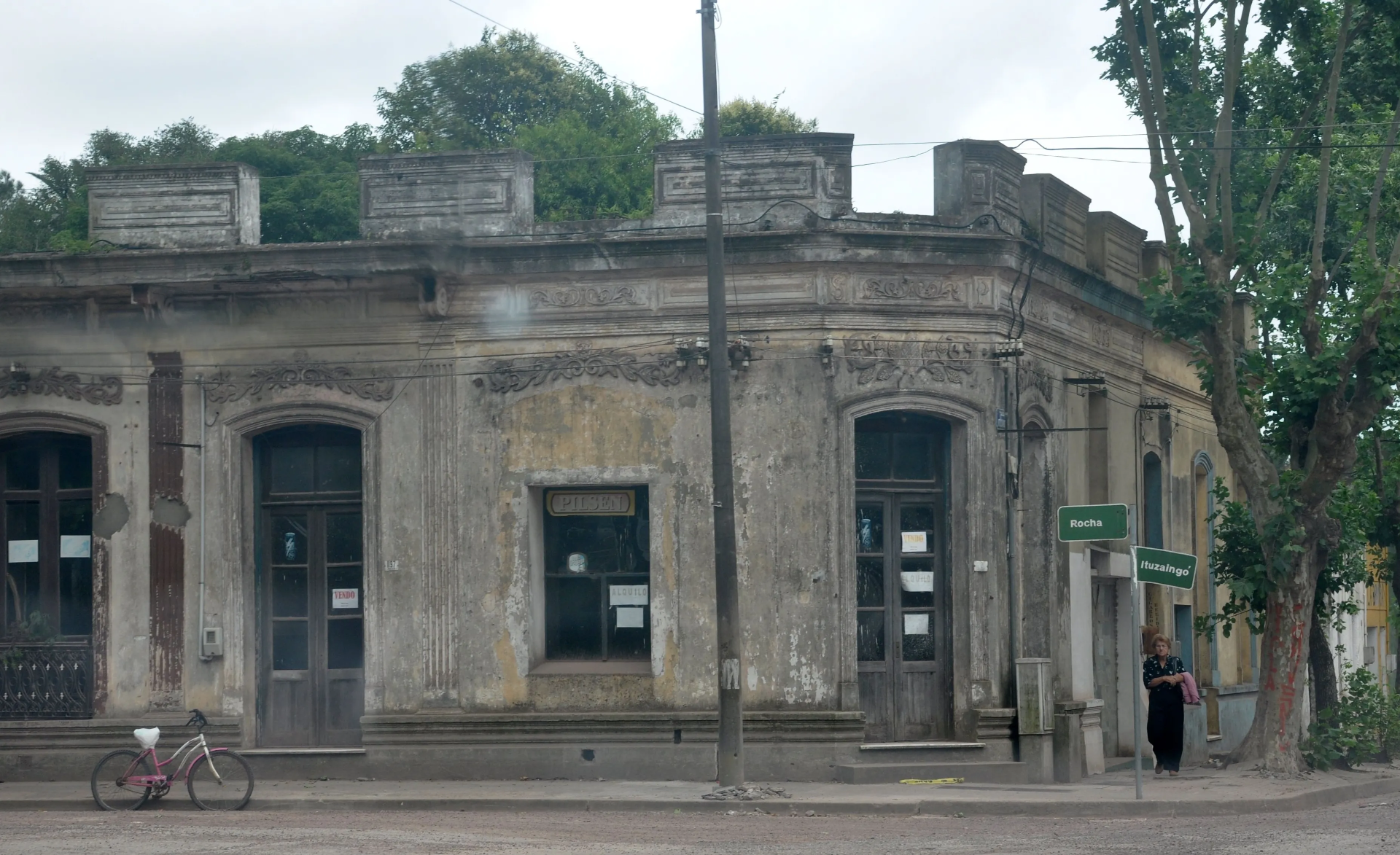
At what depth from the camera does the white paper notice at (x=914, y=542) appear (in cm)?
1731

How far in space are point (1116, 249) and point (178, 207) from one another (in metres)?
10.9

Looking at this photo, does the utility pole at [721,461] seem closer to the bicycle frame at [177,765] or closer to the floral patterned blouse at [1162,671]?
the bicycle frame at [177,765]

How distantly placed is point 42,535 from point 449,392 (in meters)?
4.70

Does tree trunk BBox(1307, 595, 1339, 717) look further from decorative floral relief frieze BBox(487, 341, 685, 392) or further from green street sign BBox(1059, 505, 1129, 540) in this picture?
decorative floral relief frieze BBox(487, 341, 685, 392)

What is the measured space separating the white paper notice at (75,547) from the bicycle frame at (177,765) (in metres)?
3.61

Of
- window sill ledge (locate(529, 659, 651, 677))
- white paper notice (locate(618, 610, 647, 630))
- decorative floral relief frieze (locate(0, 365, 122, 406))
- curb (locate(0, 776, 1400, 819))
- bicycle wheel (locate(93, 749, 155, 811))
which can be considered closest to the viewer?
curb (locate(0, 776, 1400, 819))

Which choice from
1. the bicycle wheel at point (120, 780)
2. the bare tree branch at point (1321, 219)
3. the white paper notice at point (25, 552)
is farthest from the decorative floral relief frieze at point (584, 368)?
the bare tree branch at point (1321, 219)

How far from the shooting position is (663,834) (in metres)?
12.7

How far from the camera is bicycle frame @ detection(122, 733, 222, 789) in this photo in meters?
14.8

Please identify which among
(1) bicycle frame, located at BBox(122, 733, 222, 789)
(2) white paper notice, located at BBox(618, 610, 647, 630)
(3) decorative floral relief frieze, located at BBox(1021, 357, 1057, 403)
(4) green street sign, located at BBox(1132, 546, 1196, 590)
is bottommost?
(1) bicycle frame, located at BBox(122, 733, 222, 789)

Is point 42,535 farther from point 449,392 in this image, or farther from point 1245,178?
point 1245,178

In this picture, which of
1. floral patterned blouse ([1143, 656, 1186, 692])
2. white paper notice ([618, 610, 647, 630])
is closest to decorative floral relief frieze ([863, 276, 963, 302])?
white paper notice ([618, 610, 647, 630])

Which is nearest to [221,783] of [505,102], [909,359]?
[909,359]

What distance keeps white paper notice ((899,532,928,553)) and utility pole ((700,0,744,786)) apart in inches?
111
